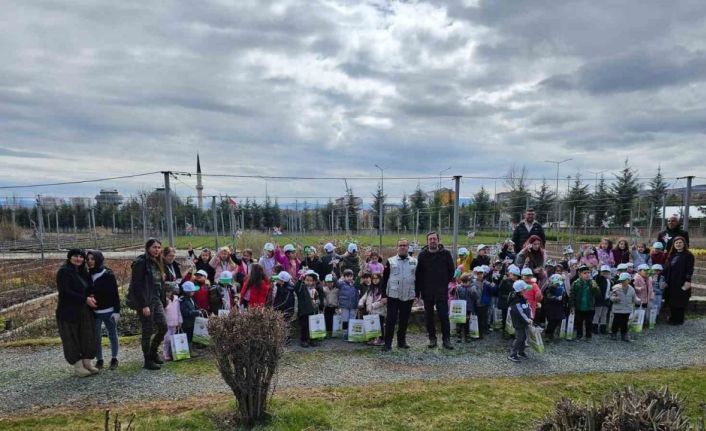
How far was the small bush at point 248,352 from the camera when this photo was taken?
3645 mm

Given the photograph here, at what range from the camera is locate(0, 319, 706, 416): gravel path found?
4.86 metres

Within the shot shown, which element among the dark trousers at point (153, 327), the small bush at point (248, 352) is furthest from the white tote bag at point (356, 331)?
the small bush at point (248, 352)

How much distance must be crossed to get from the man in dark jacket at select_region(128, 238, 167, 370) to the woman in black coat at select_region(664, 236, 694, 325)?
9.37 metres

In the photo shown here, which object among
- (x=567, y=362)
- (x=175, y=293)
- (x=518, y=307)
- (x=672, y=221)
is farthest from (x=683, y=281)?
(x=175, y=293)

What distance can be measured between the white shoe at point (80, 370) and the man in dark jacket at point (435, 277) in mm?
4805

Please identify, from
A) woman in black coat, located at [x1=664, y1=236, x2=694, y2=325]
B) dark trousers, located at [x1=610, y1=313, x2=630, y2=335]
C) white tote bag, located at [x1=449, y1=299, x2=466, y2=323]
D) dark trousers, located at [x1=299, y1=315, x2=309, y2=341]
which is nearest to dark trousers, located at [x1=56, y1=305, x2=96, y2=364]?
dark trousers, located at [x1=299, y1=315, x2=309, y2=341]

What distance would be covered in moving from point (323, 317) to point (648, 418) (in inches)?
196

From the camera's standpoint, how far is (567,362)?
6.09 meters

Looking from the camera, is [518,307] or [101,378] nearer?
[101,378]

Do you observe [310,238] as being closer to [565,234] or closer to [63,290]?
[565,234]

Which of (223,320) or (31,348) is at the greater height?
(223,320)

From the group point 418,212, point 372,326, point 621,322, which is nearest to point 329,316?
point 372,326

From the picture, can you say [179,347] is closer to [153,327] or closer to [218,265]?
[153,327]

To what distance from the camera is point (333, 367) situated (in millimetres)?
5793
